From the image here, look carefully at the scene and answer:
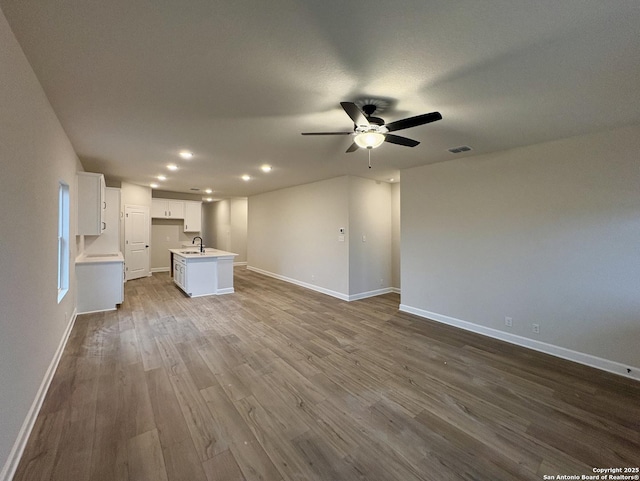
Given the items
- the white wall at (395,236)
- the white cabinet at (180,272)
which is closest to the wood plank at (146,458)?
the white cabinet at (180,272)

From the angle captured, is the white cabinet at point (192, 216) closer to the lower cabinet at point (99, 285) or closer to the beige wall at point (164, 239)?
the beige wall at point (164, 239)

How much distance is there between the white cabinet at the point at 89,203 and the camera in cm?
429

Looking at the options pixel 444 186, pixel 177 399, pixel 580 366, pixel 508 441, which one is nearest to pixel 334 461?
pixel 508 441

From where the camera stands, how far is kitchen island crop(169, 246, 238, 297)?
5.65m

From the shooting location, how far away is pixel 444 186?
14.3 ft

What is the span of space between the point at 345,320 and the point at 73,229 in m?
4.38

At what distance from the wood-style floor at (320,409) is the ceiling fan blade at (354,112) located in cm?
241

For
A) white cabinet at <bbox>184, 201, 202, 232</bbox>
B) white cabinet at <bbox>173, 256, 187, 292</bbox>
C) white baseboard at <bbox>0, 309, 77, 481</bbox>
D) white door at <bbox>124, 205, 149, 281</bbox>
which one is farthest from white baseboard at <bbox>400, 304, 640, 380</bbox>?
white cabinet at <bbox>184, 201, 202, 232</bbox>

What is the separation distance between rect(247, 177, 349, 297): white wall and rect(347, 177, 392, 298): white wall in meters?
0.16

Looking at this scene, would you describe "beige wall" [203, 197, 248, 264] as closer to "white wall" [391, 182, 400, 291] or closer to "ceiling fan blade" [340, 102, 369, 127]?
"white wall" [391, 182, 400, 291]

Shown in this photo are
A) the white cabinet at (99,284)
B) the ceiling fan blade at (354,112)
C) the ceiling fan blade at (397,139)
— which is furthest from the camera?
the white cabinet at (99,284)

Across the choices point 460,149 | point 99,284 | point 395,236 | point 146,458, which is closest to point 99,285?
point 99,284

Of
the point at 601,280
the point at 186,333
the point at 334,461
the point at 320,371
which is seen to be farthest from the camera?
the point at 186,333

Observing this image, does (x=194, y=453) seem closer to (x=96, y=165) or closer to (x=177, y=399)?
(x=177, y=399)
